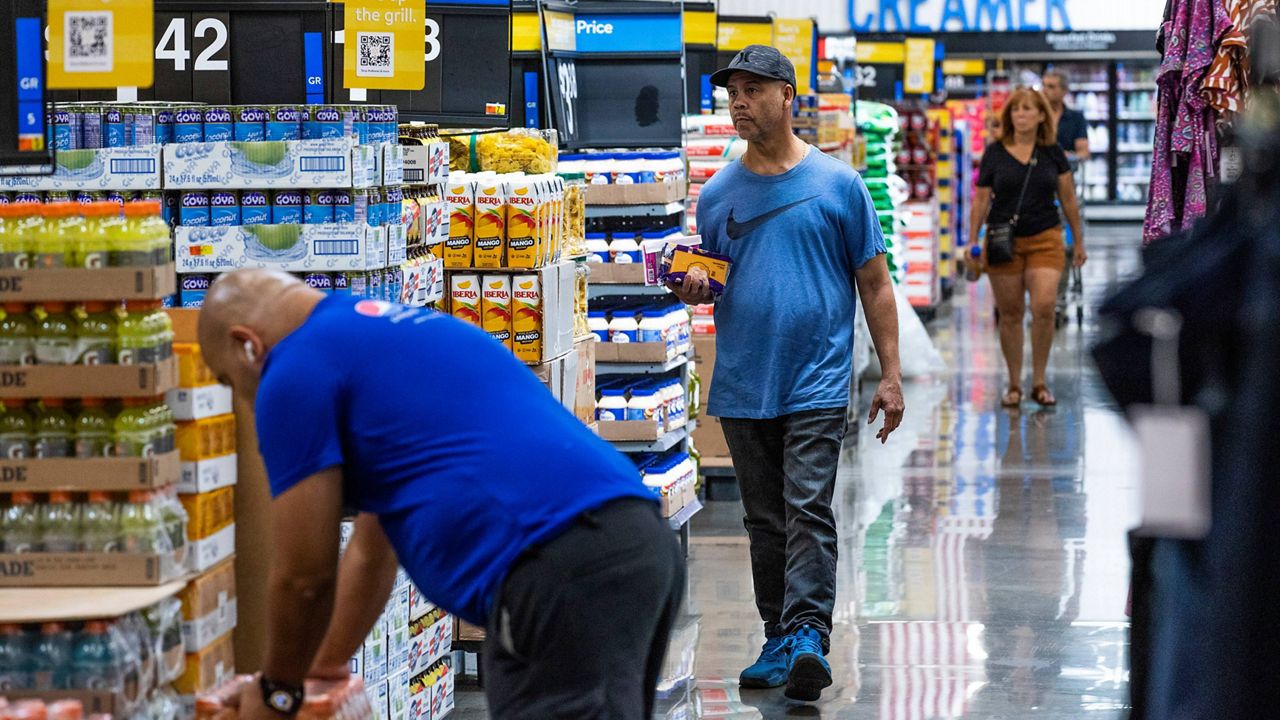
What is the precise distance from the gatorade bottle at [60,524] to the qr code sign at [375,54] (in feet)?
7.99

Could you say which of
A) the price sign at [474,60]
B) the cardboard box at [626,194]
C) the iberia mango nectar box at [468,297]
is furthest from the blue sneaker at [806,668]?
the cardboard box at [626,194]

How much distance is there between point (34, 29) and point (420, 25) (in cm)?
173

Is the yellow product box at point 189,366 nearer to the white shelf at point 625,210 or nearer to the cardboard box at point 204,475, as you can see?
the cardboard box at point 204,475

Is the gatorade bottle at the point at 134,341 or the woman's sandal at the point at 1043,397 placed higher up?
the gatorade bottle at the point at 134,341

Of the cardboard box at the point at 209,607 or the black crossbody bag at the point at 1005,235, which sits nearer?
the cardboard box at the point at 209,607

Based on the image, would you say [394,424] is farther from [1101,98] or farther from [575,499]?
[1101,98]

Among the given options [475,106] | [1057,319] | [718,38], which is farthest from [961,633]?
[1057,319]

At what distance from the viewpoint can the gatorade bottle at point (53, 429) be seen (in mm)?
3309

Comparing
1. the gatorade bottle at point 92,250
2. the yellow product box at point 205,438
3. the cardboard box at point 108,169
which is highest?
the cardboard box at point 108,169

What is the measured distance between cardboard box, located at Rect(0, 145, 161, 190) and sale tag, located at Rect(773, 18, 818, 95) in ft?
22.8

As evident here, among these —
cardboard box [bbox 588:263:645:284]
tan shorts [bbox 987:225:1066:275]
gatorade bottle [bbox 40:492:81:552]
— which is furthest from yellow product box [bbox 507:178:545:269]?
tan shorts [bbox 987:225:1066:275]

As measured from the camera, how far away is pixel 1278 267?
2385 millimetres

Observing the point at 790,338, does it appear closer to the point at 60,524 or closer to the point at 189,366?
the point at 189,366

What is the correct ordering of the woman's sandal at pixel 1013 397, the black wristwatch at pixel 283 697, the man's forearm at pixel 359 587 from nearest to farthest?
the black wristwatch at pixel 283 697 < the man's forearm at pixel 359 587 < the woman's sandal at pixel 1013 397
